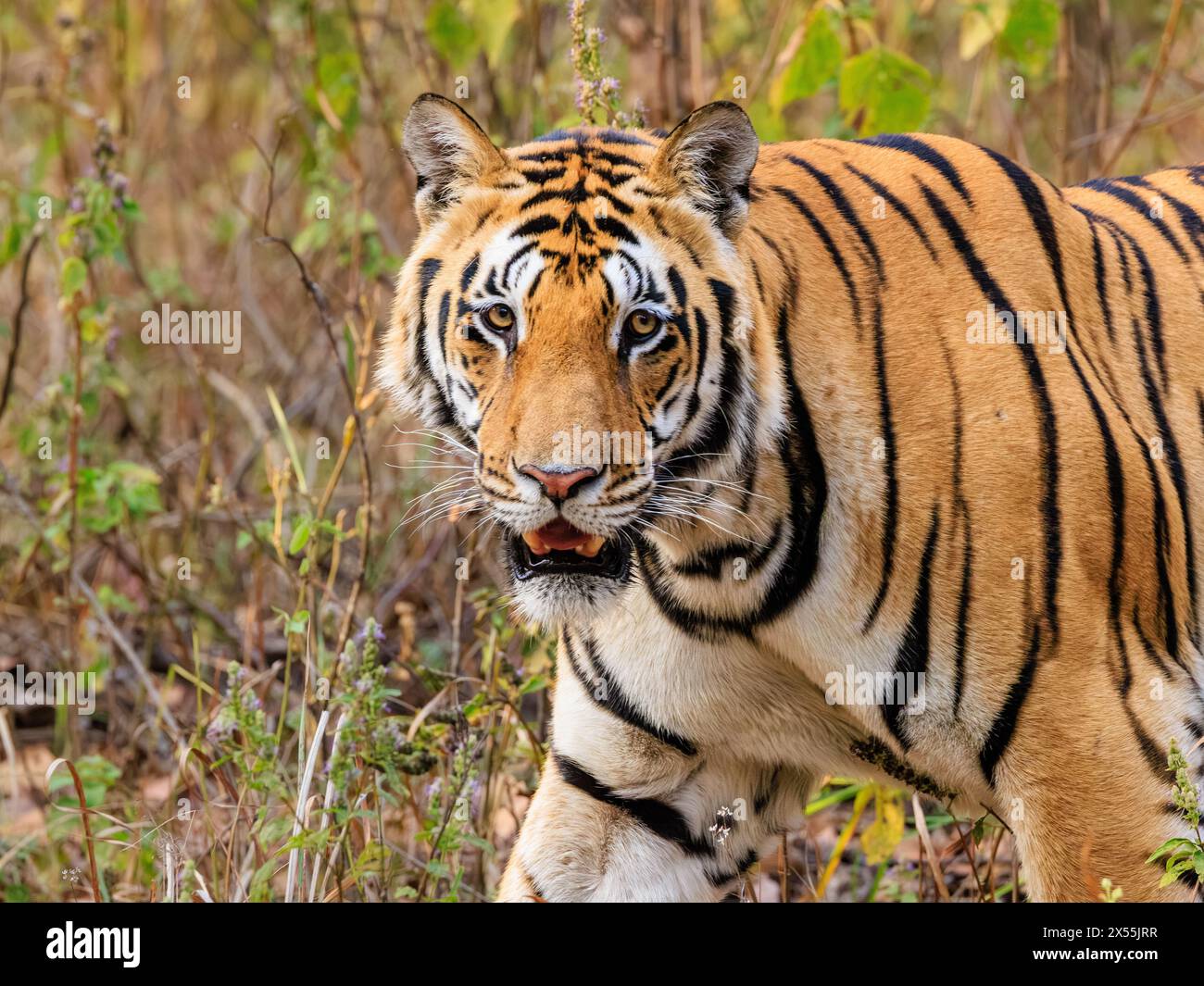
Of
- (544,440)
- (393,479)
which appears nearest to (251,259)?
(393,479)

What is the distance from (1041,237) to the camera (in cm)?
260

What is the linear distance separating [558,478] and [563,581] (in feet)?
0.72

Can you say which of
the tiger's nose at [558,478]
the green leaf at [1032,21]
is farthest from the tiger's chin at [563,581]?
the green leaf at [1032,21]

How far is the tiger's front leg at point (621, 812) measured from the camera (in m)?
2.65

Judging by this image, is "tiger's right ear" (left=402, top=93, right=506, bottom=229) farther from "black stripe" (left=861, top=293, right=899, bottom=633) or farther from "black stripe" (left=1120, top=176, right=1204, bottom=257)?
"black stripe" (left=1120, top=176, right=1204, bottom=257)

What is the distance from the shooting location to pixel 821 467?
7.88 ft

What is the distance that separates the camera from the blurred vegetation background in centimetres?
288

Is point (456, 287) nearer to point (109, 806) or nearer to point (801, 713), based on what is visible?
point (801, 713)

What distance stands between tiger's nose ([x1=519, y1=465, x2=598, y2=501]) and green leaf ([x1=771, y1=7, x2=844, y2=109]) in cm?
161

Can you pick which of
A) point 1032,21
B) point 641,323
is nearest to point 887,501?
point 641,323

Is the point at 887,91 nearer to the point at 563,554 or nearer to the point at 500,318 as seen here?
the point at 500,318

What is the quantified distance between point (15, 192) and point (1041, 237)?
8.27ft

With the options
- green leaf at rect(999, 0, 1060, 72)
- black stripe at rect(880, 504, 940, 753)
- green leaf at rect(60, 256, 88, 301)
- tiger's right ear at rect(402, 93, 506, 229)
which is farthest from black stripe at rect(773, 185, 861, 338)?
green leaf at rect(60, 256, 88, 301)

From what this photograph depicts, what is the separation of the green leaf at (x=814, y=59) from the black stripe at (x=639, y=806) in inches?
64.4
